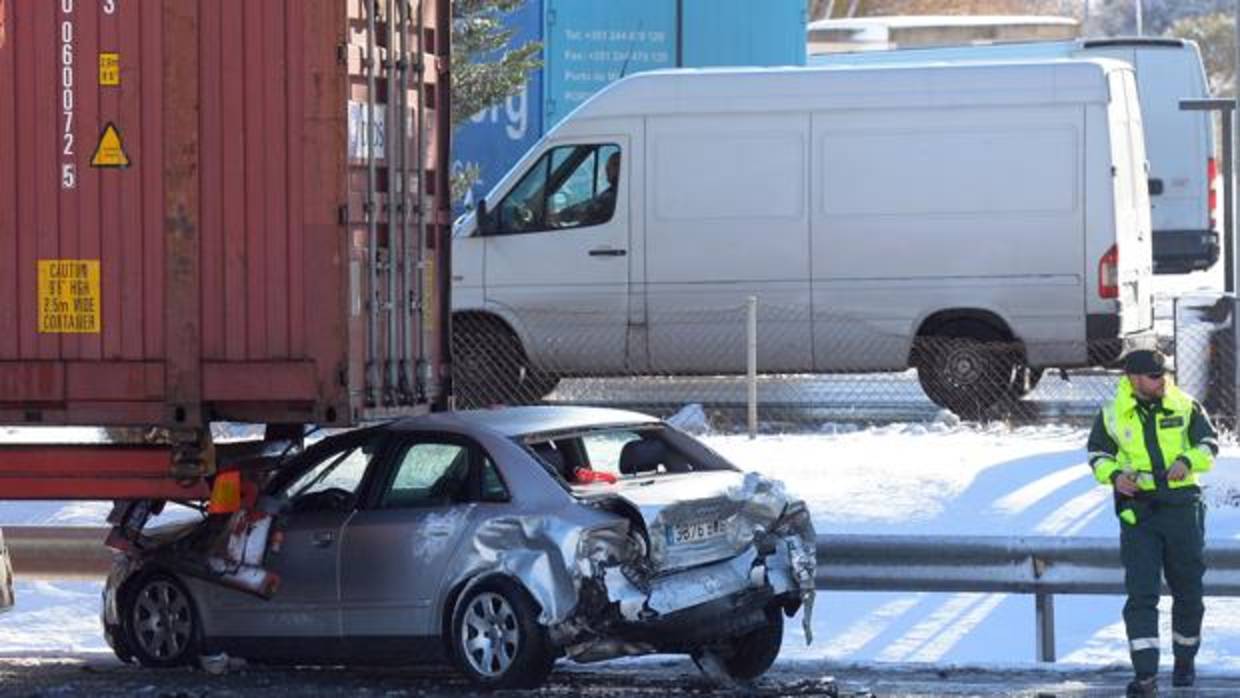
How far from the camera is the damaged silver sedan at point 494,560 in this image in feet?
30.4

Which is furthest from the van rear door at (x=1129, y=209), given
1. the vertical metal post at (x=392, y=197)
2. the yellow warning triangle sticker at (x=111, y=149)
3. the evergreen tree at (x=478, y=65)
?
the yellow warning triangle sticker at (x=111, y=149)

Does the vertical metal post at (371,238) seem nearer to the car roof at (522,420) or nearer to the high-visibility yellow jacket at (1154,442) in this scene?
the car roof at (522,420)

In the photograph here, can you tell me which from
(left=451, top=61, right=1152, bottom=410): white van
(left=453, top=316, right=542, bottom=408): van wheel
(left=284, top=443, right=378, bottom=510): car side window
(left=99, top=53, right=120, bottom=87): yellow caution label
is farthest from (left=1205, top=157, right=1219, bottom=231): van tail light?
(left=99, top=53, right=120, bottom=87): yellow caution label

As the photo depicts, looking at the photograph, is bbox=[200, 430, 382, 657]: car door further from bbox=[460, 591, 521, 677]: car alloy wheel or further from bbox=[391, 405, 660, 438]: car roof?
bbox=[460, 591, 521, 677]: car alloy wheel

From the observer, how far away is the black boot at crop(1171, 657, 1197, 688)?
973 cm

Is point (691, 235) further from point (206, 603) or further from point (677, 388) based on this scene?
point (206, 603)

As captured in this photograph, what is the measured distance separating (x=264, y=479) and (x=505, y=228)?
8006 mm

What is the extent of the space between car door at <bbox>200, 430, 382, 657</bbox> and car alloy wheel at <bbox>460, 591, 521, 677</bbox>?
81cm

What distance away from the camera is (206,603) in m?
10.4

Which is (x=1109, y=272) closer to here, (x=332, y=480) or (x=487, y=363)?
(x=487, y=363)

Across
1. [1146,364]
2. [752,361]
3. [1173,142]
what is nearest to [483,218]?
[752,361]

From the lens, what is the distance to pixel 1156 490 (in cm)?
962

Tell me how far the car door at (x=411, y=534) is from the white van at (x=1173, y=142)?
54.8ft

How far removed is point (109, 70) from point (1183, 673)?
212 inches
